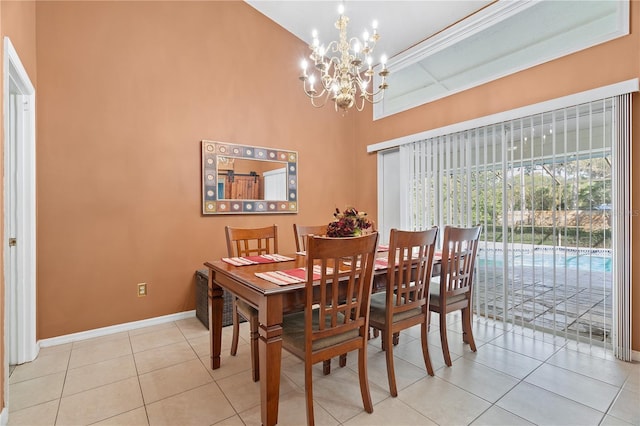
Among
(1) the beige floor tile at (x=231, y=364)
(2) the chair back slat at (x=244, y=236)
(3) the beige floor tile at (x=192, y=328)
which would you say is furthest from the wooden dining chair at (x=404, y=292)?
(3) the beige floor tile at (x=192, y=328)

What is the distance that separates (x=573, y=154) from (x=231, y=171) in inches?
128

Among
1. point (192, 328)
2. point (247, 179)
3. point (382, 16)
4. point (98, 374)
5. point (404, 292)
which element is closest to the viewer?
point (404, 292)

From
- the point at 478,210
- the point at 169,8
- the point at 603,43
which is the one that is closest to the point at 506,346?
the point at 478,210

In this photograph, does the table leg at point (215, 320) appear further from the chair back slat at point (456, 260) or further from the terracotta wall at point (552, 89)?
the terracotta wall at point (552, 89)

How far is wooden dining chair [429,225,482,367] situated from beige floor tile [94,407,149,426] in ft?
6.41

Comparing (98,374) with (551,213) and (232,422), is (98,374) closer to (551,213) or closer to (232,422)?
(232,422)

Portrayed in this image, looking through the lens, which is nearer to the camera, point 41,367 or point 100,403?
point 100,403

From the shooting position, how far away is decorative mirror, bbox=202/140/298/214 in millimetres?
3426

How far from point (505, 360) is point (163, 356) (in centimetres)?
265

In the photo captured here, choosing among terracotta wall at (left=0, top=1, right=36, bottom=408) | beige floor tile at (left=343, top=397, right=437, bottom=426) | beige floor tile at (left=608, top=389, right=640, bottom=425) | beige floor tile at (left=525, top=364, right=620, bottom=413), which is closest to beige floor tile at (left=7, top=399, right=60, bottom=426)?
terracotta wall at (left=0, top=1, right=36, bottom=408)

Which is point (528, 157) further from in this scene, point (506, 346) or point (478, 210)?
point (506, 346)

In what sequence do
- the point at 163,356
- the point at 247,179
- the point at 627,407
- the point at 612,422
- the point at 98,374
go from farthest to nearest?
the point at 247,179 → the point at 163,356 → the point at 98,374 → the point at 627,407 → the point at 612,422

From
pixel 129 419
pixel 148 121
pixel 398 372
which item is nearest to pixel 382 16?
pixel 148 121

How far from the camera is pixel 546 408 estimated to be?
1.78 metres
